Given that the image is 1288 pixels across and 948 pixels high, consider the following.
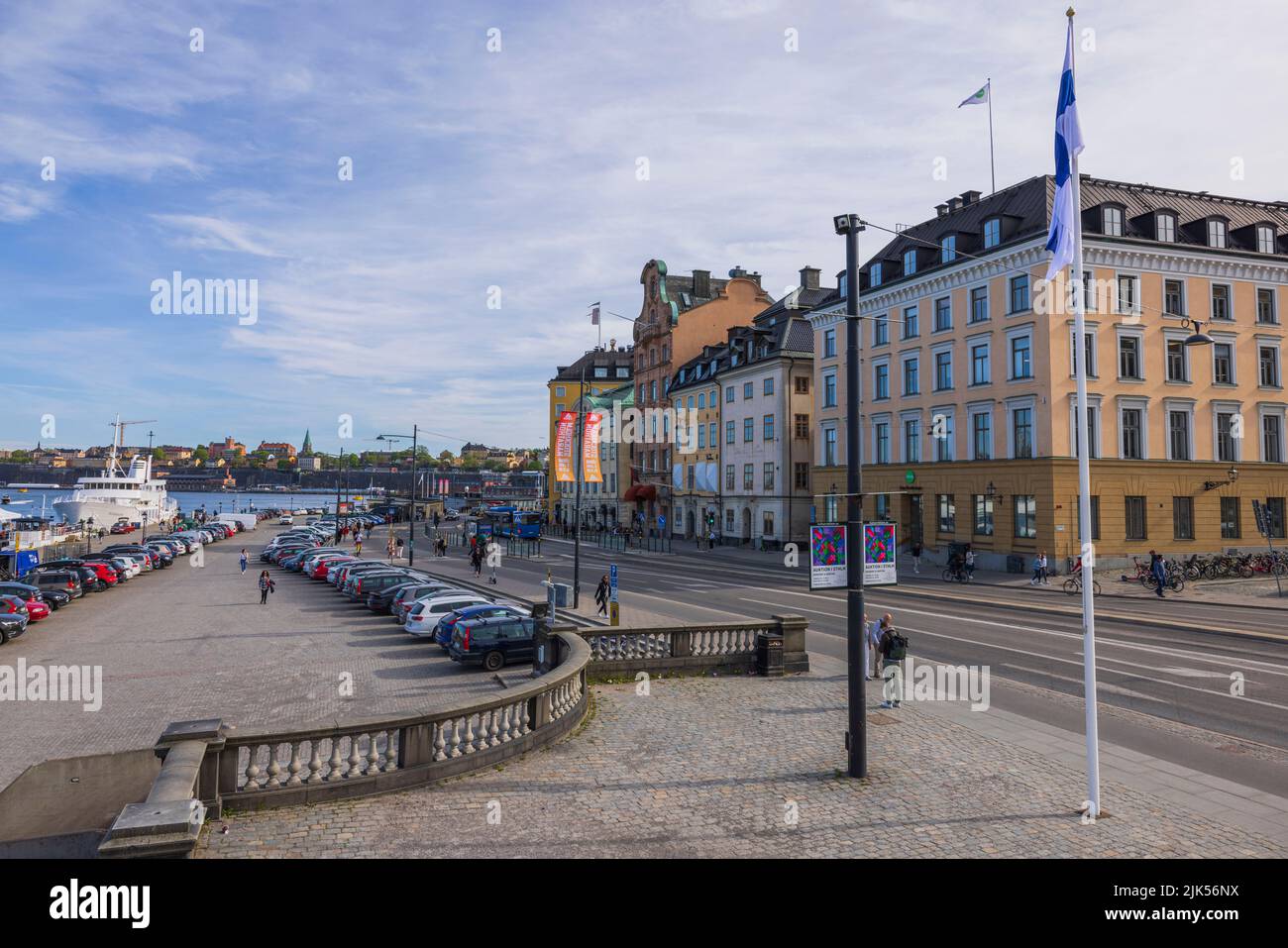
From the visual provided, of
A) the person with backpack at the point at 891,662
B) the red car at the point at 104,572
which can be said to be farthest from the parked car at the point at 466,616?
the red car at the point at 104,572

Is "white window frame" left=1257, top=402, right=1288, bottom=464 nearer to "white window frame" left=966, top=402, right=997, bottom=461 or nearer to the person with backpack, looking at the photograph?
"white window frame" left=966, top=402, right=997, bottom=461

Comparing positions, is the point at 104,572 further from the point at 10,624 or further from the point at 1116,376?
the point at 1116,376

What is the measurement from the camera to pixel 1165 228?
42.3 meters

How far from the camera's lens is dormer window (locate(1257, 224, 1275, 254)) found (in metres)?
44.2

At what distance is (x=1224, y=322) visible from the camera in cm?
4300

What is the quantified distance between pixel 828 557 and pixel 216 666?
17.2 meters

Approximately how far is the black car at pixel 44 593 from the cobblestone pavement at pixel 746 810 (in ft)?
87.6

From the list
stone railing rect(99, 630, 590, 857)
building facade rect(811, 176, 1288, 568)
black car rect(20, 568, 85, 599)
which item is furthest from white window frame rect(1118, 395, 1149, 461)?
black car rect(20, 568, 85, 599)

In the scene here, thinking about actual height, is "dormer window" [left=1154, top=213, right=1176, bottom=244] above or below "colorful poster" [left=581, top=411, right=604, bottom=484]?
above

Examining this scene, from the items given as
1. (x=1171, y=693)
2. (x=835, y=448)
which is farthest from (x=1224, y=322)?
(x=1171, y=693)

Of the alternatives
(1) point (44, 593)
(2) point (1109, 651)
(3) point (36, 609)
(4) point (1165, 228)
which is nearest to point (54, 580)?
(1) point (44, 593)

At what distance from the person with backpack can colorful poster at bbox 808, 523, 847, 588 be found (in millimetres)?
4629

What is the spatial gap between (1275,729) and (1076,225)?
9780 mm
